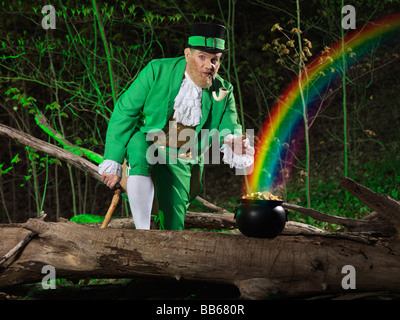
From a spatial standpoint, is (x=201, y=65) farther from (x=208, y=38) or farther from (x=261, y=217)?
(x=261, y=217)

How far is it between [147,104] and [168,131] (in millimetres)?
244

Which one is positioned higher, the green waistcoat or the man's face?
the man's face

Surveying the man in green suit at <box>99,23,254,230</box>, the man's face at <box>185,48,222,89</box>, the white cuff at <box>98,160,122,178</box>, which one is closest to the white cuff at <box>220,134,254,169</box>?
the man in green suit at <box>99,23,254,230</box>

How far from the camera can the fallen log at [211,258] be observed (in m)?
2.82

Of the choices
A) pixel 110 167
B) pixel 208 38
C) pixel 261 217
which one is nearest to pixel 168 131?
pixel 110 167

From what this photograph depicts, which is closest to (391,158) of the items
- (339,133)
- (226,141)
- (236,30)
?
(339,133)

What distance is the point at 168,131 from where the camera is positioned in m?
3.41

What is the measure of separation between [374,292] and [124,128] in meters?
1.93

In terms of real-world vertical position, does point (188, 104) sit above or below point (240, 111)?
below

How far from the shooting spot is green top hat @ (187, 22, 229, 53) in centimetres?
320

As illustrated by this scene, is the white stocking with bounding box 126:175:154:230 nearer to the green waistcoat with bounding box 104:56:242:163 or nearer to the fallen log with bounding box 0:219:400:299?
the green waistcoat with bounding box 104:56:242:163

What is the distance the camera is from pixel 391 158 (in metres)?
7.83

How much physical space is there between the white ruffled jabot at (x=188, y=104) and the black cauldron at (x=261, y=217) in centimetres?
80

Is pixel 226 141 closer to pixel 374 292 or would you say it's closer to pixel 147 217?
pixel 147 217
